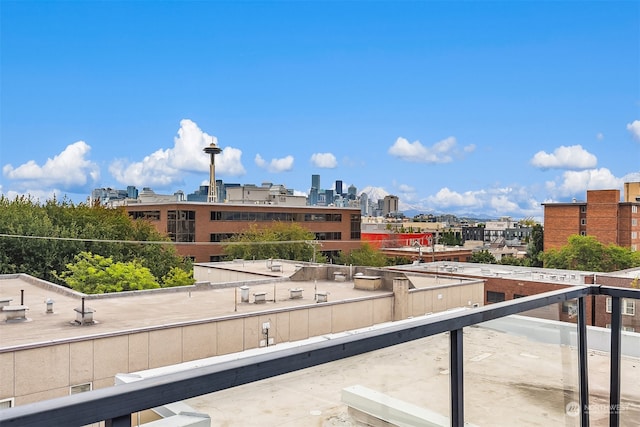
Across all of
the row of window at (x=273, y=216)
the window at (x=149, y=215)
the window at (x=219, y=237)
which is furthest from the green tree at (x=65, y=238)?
the window at (x=149, y=215)

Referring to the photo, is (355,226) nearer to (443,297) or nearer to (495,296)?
(495,296)

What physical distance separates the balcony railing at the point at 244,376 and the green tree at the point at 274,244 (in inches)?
1682

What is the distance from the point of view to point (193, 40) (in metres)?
81.0

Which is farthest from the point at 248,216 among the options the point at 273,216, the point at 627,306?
the point at 627,306

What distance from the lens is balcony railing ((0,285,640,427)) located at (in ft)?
2.86

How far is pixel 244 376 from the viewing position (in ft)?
3.66

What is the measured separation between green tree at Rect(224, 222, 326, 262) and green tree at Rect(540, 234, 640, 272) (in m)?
24.8

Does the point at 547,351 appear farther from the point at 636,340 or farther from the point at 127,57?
the point at 127,57

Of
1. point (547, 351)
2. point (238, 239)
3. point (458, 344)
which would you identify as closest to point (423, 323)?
point (458, 344)

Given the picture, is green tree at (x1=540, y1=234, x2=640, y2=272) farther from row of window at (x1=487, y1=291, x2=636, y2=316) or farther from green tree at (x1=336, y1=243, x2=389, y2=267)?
row of window at (x1=487, y1=291, x2=636, y2=316)

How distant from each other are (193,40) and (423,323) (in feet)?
284

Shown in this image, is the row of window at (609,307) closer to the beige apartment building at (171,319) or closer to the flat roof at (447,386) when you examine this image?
the flat roof at (447,386)

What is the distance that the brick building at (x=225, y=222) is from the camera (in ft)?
159

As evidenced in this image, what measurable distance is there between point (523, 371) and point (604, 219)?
219 ft
